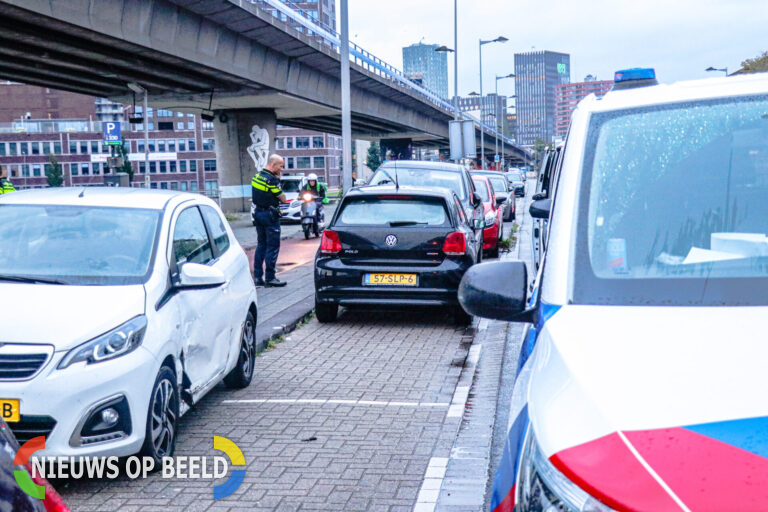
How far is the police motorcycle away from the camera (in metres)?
25.9

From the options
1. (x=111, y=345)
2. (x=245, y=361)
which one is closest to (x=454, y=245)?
(x=245, y=361)

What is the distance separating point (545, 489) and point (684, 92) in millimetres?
1851

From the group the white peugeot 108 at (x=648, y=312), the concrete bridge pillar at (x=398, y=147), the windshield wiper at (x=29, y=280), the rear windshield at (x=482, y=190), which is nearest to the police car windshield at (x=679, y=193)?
the white peugeot 108 at (x=648, y=312)

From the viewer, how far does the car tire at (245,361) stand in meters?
7.34

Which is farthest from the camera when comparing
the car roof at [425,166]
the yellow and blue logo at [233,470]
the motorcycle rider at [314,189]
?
the motorcycle rider at [314,189]

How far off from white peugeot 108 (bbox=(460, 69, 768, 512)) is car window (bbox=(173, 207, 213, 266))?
343cm

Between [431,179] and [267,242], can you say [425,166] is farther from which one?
[267,242]

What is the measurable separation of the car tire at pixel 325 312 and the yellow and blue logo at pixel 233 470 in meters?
5.02

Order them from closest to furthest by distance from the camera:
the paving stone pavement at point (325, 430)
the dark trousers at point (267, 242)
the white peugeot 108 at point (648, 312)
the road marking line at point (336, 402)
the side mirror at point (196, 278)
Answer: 1. the white peugeot 108 at point (648, 312)
2. the paving stone pavement at point (325, 430)
3. the side mirror at point (196, 278)
4. the road marking line at point (336, 402)
5. the dark trousers at point (267, 242)

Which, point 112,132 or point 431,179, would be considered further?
point 112,132

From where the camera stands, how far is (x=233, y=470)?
5.43 m

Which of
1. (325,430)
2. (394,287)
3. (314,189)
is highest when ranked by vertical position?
(314,189)

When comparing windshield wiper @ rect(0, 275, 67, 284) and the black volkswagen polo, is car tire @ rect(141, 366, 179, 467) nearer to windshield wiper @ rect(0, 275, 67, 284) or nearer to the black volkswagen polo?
windshield wiper @ rect(0, 275, 67, 284)

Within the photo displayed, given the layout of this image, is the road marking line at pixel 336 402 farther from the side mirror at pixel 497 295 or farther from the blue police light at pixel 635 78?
the side mirror at pixel 497 295
